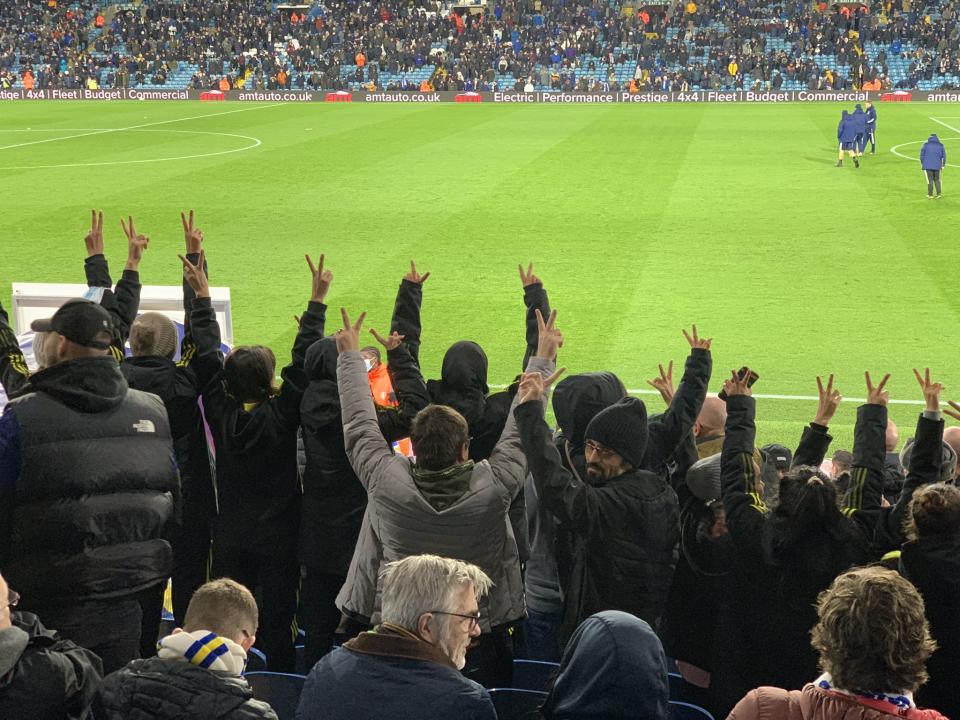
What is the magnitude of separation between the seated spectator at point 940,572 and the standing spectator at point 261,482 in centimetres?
257

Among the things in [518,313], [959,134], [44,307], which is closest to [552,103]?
[959,134]

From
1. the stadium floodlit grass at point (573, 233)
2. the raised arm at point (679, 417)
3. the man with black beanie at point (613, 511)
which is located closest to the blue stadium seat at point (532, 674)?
the man with black beanie at point (613, 511)

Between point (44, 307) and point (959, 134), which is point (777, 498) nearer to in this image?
point (44, 307)

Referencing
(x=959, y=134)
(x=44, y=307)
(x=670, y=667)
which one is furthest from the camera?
(x=959, y=134)

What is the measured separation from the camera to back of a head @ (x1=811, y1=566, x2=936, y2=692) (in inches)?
115

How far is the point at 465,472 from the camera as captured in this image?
4102mm

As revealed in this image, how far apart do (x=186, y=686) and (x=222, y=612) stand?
26 centimetres

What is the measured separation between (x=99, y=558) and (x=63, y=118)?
35714 mm

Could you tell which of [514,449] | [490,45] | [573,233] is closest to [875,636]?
[514,449]

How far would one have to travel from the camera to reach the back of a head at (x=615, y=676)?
298 cm

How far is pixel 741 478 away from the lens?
4.30 m

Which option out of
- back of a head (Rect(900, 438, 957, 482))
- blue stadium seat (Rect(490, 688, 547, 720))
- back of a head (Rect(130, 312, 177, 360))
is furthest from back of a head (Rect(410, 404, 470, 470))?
back of a head (Rect(900, 438, 957, 482))

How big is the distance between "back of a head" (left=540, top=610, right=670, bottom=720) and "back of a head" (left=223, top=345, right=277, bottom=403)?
2.47 m

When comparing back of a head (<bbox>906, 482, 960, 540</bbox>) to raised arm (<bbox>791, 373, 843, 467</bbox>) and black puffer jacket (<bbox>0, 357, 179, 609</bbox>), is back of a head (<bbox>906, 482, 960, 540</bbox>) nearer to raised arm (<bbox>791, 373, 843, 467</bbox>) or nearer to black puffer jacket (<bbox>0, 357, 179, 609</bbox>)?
raised arm (<bbox>791, 373, 843, 467</bbox>)
